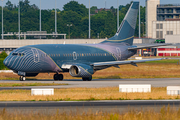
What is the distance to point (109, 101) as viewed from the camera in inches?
1133

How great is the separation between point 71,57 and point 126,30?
12.8 m

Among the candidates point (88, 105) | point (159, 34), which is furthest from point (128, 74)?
point (159, 34)

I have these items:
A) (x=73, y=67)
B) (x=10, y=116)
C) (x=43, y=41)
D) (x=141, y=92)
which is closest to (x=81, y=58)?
(x=73, y=67)

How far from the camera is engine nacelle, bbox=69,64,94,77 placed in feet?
166

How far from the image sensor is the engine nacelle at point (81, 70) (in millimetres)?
50688

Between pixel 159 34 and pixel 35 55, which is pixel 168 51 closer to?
pixel 159 34

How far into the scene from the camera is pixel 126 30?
201ft

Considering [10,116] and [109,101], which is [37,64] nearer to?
[109,101]

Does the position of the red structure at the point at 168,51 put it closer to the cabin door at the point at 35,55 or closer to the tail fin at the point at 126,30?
the tail fin at the point at 126,30

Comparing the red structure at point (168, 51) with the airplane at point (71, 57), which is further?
the red structure at point (168, 51)

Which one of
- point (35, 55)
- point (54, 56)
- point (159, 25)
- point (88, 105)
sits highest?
point (159, 25)

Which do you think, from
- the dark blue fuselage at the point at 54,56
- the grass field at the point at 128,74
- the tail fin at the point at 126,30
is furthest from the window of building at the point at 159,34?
the dark blue fuselage at the point at 54,56

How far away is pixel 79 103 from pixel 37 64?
927 inches

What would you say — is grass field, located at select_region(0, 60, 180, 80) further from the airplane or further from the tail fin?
the tail fin
